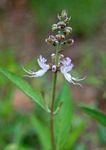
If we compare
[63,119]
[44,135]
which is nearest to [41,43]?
[44,135]

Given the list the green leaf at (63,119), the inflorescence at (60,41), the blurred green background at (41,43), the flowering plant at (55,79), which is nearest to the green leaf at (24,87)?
the flowering plant at (55,79)

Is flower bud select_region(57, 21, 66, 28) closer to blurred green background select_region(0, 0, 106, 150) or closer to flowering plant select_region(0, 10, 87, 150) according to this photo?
flowering plant select_region(0, 10, 87, 150)

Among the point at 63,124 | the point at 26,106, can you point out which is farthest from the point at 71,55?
the point at 63,124

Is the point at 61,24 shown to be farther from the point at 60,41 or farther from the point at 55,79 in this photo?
the point at 55,79

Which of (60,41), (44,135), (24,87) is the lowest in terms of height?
(44,135)

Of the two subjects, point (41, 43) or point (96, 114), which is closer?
point (96, 114)

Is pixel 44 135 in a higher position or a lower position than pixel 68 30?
lower

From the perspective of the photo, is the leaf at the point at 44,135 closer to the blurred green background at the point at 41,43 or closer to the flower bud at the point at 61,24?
the blurred green background at the point at 41,43

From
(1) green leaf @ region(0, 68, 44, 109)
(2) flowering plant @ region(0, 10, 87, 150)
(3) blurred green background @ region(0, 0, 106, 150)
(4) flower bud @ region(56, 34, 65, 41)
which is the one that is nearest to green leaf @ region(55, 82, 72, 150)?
(2) flowering plant @ region(0, 10, 87, 150)
